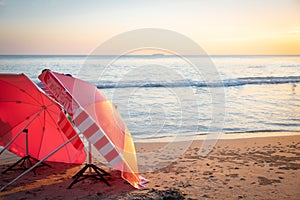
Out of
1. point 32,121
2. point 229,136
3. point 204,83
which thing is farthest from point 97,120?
point 204,83

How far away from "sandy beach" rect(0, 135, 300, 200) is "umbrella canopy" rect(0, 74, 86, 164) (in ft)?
1.19

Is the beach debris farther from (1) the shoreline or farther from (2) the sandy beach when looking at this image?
(1) the shoreline

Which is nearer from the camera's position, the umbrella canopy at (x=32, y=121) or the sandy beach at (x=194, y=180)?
the sandy beach at (x=194, y=180)

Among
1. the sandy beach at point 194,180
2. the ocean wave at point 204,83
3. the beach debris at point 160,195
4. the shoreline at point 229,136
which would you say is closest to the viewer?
the beach debris at point 160,195

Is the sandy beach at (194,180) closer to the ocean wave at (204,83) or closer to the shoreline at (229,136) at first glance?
the shoreline at (229,136)

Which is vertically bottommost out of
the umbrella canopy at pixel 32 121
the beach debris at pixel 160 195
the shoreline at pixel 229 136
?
the shoreline at pixel 229 136

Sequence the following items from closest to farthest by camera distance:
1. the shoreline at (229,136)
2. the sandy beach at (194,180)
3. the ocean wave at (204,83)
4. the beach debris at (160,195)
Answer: the beach debris at (160,195)
the sandy beach at (194,180)
the shoreline at (229,136)
the ocean wave at (204,83)

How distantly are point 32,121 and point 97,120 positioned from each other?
181 centimetres

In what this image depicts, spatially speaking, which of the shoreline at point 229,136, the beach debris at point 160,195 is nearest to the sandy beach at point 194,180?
the beach debris at point 160,195

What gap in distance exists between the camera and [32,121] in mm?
5469

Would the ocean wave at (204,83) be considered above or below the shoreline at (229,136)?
above

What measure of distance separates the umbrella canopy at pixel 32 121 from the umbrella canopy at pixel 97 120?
20.8 inches

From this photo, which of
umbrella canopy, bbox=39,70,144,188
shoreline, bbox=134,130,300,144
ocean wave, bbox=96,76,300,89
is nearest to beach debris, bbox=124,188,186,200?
umbrella canopy, bbox=39,70,144,188

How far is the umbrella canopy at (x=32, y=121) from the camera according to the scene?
4.90 meters
